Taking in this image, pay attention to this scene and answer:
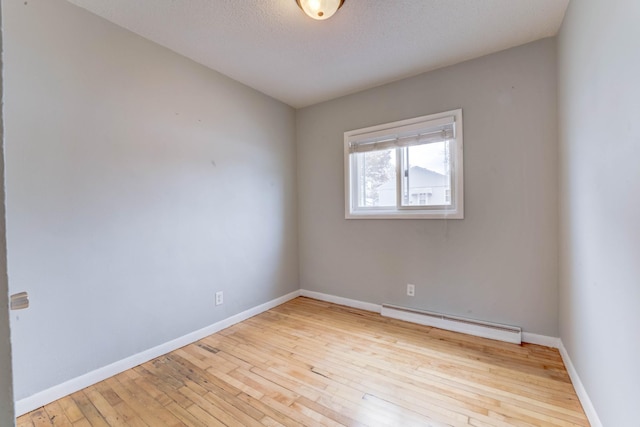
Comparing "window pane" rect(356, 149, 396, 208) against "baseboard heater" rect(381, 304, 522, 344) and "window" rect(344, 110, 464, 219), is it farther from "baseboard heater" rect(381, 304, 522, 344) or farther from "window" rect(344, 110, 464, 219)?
"baseboard heater" rect(381, 304, 522, 344)

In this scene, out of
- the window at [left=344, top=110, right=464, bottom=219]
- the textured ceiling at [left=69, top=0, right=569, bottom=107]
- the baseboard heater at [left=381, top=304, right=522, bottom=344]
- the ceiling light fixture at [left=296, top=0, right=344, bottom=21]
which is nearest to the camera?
the ceiling light fixture at [left=296, top=0, right=344, bottom=21]

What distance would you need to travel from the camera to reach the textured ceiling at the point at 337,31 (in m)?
1.80

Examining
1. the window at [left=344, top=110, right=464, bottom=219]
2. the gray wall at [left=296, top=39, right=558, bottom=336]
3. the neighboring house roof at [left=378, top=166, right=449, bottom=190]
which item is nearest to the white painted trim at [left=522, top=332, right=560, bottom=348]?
the gray wall at [left=296, top=39, right=558, bottom=336]

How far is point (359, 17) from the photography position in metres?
1.89

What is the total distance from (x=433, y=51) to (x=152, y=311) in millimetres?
3068

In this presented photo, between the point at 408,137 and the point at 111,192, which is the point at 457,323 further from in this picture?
the point at 111,192

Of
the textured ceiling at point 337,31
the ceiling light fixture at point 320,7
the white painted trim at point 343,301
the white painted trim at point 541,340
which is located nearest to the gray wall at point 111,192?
the textured ceiling at point 337,31

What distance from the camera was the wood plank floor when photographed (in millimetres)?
1498

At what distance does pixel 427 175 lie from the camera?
2.71 metres

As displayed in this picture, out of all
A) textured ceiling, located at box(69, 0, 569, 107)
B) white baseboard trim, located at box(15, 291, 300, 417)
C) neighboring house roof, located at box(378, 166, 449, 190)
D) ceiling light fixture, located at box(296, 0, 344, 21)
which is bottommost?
white baseboard trim, located at box(15, 291, 300, 417)

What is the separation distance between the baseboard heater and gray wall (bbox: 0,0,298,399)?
61.8 inches

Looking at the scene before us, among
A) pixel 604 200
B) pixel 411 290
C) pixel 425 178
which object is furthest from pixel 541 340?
pixel 425 178

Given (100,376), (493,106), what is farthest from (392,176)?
(100,376)

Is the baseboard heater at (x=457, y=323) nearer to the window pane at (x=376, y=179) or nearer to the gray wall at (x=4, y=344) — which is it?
the window pane at (x=376, y=179)
